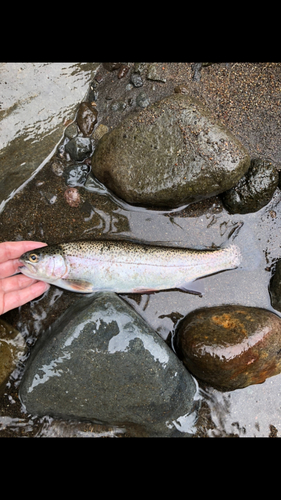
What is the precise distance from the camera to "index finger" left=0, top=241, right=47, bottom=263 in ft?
11.4

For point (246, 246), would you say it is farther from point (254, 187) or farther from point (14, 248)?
point (14, 248)

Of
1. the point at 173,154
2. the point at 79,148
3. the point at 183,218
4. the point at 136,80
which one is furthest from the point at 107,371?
the point at 136,80

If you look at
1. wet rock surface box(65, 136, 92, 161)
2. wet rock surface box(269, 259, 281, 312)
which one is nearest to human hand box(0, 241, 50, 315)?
wet rock surface box(65, 136, 92, 161)

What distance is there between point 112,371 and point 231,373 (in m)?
1.33

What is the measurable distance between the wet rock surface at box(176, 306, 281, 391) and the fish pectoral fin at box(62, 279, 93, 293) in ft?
4.10

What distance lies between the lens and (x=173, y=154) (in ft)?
11.0

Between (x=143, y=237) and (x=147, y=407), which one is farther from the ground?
(x=143, y=237)

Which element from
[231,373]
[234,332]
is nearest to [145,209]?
[234,332]

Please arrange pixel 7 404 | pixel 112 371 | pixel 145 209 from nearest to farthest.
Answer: pixel 112 371
pixel 7 404
pixel 145 209

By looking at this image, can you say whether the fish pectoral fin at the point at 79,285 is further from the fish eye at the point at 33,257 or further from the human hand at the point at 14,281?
the fish eye at the point at 33,257

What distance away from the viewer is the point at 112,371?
3.14m

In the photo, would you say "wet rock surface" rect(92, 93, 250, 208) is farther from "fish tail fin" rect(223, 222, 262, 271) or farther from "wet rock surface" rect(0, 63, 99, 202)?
"wet rock surface" rect(0, 63, 99, 202)
